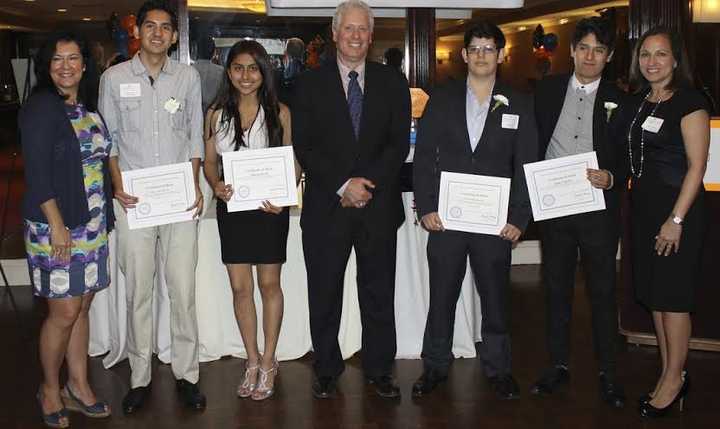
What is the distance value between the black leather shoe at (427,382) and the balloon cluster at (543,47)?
5.73m

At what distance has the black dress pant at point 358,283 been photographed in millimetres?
3637

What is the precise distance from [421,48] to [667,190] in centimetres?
297

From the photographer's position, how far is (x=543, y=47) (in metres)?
8.88

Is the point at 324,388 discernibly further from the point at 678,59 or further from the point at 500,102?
the point at 678,59

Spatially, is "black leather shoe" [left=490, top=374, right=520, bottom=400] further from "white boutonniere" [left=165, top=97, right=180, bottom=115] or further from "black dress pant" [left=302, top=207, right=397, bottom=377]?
"white boutonniere" [left=165, top=97, right=180, bottom=115]

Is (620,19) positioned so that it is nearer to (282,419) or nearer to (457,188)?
(457,188)

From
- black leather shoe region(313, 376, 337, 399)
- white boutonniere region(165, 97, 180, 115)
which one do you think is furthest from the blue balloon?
white boutonniere region(165, 97, 180, 115)

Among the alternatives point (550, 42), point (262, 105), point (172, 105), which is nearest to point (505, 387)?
point (262, 105)

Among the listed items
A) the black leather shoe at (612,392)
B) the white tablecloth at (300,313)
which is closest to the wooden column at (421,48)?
the white tablecloth at (300,313)

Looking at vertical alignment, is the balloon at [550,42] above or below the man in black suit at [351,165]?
above

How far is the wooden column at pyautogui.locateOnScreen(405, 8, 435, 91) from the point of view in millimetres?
5984

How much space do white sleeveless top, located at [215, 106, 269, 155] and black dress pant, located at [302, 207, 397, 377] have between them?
45 cm

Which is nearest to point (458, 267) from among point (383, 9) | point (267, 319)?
point (267, 319)

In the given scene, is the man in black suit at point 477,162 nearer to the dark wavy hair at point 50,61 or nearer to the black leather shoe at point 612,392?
the black leather shoe at point 612,392
